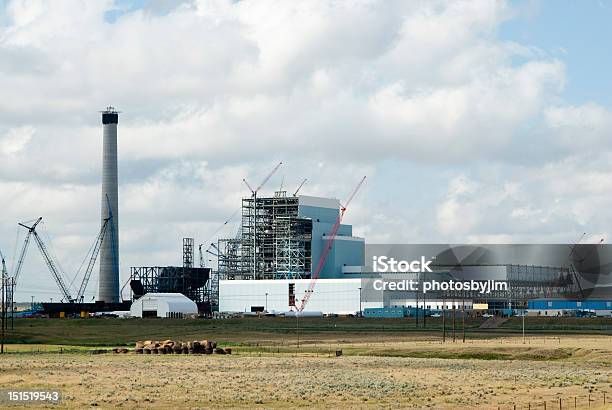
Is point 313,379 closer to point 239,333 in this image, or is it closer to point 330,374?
point 330,374

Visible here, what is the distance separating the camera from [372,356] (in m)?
106

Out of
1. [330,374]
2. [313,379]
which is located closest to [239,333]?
[330,374]

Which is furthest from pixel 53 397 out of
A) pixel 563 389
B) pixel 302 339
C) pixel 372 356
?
pixel 302 339

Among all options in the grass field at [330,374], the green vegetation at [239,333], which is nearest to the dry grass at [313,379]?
the grass field at [330,374]

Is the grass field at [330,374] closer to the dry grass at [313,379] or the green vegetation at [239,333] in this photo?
the dry grass at [313,379]

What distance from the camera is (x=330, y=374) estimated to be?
78625 mm

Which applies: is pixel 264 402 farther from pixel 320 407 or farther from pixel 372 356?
pixel 372 356

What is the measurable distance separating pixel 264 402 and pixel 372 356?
47.6m

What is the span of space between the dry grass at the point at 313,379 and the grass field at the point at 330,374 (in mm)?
70

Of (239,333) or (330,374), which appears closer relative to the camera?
(330,374)

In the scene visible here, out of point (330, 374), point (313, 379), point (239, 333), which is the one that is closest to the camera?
point (313, 379)

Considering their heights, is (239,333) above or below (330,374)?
above

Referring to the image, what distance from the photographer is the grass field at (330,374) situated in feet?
197

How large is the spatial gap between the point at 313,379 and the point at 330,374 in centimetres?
542
